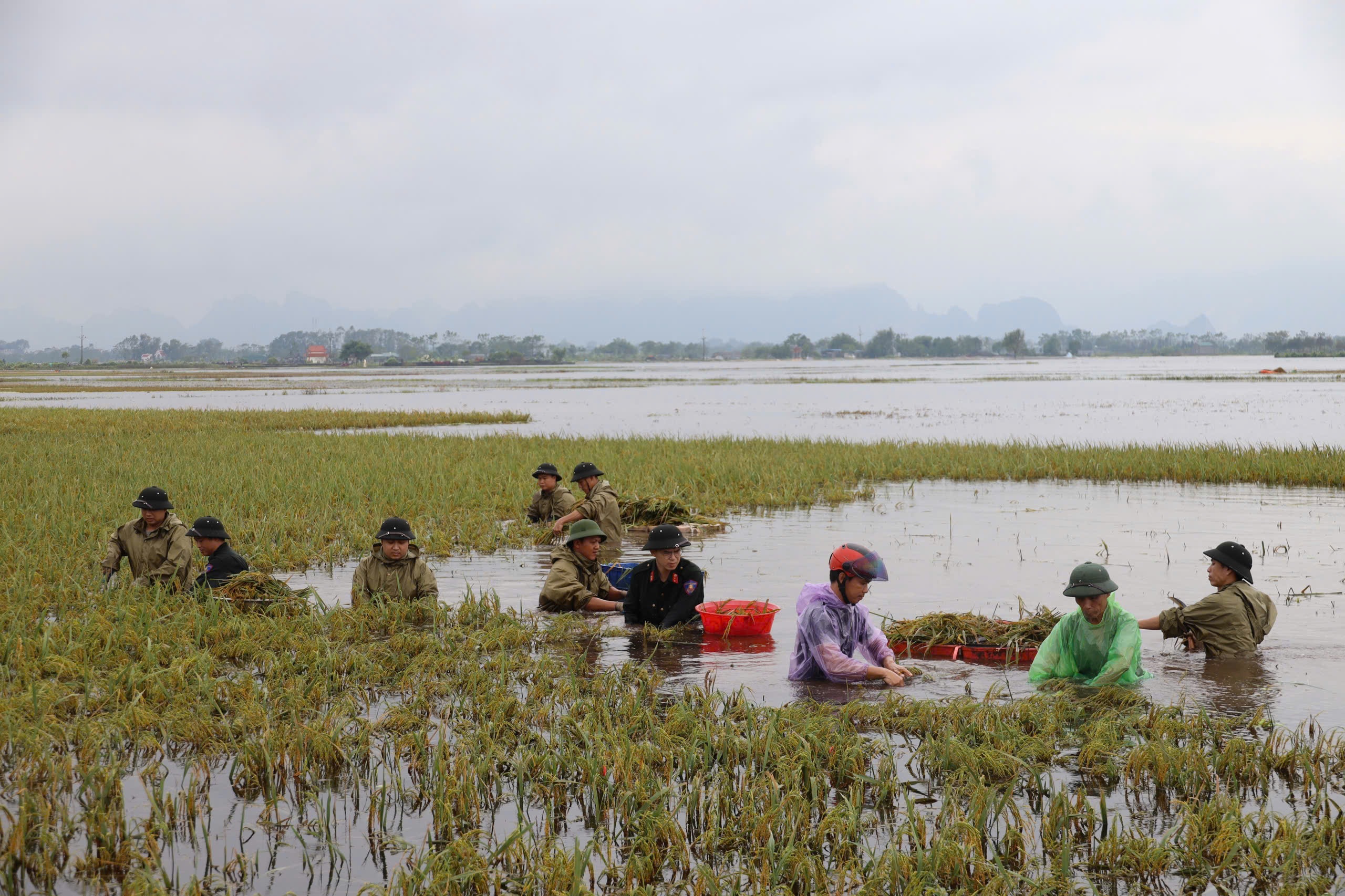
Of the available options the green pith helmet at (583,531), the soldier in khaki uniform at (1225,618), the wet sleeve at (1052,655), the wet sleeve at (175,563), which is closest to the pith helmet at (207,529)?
the wet sleeve at (175,563)

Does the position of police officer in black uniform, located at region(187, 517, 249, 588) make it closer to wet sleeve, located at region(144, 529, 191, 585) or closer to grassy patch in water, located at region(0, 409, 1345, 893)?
wet sleeve, located at region(144, 529, 191, 585)

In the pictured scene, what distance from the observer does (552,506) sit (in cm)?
1325

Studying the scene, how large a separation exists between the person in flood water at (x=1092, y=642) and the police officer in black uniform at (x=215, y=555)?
5.99m

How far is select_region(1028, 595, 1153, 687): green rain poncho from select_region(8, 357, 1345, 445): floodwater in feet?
65.0

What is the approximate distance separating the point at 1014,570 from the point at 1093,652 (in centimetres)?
442

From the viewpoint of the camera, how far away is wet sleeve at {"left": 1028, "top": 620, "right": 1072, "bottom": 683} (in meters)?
6.75

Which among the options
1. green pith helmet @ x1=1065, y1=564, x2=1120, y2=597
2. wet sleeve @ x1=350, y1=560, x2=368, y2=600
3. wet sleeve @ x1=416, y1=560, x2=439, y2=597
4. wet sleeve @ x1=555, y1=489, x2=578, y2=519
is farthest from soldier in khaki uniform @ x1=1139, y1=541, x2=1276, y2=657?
wet sleeve @ x1=555, y1=489, x2=578, y2=519

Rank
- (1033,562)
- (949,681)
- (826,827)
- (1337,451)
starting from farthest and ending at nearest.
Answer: (1337,451), (1033,562), (949,681), (826,827)

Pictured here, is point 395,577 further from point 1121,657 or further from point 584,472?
point 1121,657

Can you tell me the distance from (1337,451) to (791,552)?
1290 centimetres

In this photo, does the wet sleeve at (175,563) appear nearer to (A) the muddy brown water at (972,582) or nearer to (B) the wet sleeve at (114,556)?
(B) the wet sleeve at (114,556)

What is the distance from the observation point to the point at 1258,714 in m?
5.91

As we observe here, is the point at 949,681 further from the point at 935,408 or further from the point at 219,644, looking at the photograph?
the point at 935,408

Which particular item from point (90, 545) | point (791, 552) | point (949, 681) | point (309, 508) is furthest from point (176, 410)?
point (949, 681)
